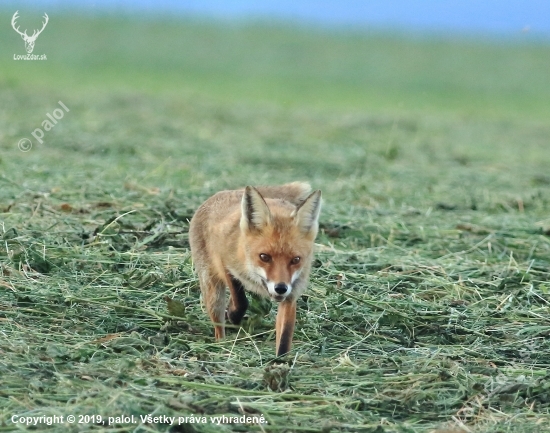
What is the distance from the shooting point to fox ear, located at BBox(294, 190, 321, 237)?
21.8 ft

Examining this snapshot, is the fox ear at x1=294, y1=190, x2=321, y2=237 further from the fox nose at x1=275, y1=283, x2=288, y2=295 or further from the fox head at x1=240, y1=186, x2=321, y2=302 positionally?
the fox nose at x1=275, y1=283, x2=288, y2=295

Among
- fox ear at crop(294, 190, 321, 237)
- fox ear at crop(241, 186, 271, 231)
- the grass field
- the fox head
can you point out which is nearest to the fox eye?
the fox head

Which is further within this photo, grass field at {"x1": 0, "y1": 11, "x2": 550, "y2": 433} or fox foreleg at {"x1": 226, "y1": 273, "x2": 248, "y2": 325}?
fox foreleg at {"x1": 226, "y1": 273, "x2": 248, "y2": 325}

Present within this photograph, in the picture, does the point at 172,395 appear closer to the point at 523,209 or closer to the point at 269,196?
the point at 269,196

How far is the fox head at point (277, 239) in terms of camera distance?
21.1 feet

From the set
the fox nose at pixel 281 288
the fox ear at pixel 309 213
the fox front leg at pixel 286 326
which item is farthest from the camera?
the fox ear at pixel 309 213

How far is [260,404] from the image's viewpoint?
5.48 metres

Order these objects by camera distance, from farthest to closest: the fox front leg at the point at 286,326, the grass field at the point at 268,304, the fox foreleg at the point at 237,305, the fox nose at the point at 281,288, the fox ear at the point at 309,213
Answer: the fox foreleg at the point at 237,305 < the fox ear at the point at 309,213 < the fox front leg at the point at 286,326 < the fox nose at the point at 281,288 < the grass field at the point at 268,304

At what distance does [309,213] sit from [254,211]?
0.39 meters

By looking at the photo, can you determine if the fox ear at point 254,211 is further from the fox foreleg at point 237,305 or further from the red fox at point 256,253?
the fox foreleg at point 237,305

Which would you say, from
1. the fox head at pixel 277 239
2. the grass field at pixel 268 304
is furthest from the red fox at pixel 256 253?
the grass field at pixel 268 304

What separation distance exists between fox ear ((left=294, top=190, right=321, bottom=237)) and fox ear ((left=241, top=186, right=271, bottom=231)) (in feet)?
0.73

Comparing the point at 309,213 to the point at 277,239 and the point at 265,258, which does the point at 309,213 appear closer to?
the point at 277,239

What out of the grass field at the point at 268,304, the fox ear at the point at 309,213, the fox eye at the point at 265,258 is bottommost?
the grass field at the point at 268,304
